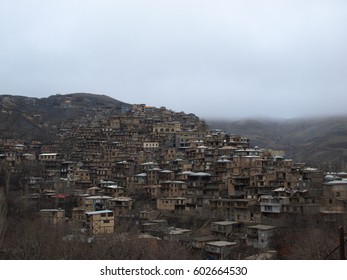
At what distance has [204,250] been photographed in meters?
21.2

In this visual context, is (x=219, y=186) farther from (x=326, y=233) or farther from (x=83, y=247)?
(x=83, y=247)

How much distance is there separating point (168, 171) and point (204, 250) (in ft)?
45.4

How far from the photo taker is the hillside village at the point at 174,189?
22.8 meters

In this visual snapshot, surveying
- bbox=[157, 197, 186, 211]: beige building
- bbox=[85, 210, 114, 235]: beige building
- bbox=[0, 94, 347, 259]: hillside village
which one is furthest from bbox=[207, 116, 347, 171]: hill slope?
bbox=[85, 210, 114, 235]: beige building

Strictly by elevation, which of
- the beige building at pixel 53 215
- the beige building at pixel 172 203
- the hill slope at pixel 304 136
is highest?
the hill slope at pixel 304 136

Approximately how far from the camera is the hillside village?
22.8 meters

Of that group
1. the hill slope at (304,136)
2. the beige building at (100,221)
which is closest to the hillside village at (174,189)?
the beige building at (100,221)

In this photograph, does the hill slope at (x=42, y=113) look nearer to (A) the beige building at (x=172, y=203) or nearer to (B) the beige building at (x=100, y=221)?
(A) the beige building at (x=172, y=203)

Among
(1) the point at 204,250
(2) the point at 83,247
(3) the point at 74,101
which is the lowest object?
(1) the point at 204,250

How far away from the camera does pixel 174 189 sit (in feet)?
101

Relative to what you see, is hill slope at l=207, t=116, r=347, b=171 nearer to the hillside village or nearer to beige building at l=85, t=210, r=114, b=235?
the hillside village

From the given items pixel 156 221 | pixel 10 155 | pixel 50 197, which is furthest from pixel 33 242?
pixel 10 155

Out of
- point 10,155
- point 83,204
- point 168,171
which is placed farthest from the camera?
point 10,155

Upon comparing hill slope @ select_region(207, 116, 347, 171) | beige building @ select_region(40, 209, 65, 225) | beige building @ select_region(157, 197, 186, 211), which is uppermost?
hill slope @ select_region(207, 116, 347, 171)
